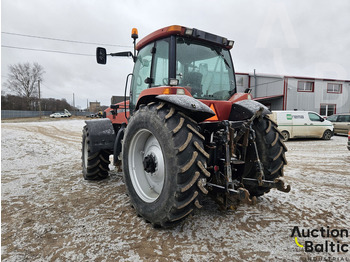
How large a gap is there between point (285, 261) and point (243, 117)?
5.26 ft

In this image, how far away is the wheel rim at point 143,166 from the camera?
2.68 meters

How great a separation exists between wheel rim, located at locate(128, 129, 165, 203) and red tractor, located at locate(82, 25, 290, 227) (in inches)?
0.5

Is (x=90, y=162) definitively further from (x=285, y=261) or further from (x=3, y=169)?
(x=285, y=261)

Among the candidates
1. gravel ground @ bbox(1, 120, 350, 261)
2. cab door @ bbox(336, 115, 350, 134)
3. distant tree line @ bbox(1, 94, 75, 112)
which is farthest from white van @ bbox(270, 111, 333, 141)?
distant tree line @ bbox(1, 94, 75, 112)

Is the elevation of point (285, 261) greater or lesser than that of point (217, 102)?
lesser

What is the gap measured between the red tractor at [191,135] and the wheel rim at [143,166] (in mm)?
13

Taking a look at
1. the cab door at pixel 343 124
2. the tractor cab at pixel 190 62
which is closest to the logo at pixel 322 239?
the tractor cab at pixel 190 62

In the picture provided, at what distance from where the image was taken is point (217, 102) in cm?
292

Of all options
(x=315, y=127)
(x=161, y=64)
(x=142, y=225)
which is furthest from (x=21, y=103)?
(x=142, y=225)

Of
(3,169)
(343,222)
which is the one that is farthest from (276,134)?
(3,169)

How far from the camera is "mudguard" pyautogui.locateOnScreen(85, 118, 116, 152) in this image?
157 inches

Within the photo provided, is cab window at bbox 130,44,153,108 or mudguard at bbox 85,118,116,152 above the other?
cab window at bbox 130,44,153,108

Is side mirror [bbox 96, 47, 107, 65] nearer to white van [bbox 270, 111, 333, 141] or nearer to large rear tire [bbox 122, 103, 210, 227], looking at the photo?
large rear tire [bbox 122, 103, 210, 227]

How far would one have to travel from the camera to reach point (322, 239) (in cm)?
227
